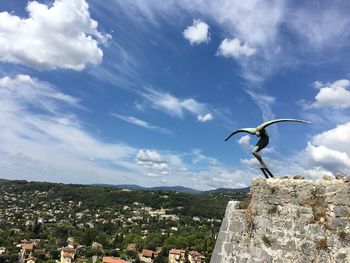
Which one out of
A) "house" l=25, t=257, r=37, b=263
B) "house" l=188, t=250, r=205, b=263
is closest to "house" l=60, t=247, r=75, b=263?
"house" l=25, t=257, r=37, b=263

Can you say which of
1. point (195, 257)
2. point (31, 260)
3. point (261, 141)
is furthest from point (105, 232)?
point (261, 141)

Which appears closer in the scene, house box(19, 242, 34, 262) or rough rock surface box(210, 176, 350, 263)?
rough rock surface box(210, 176, 350, 263)

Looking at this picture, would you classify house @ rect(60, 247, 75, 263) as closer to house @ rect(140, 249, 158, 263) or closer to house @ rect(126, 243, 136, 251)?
house @ rect(126, 243, 136, 251)

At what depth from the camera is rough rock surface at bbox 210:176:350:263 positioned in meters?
5.87

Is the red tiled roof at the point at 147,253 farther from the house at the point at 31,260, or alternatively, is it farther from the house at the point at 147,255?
the house at the point at 31,260

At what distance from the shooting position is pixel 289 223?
629cm

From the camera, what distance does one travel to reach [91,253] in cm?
12581

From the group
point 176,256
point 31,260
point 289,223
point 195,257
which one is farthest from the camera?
point 176,256

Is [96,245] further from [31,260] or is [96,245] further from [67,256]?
[31,260]

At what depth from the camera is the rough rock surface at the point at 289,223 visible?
19.2 feet

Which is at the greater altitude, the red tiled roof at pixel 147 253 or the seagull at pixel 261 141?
the seagull at pixel 261 141

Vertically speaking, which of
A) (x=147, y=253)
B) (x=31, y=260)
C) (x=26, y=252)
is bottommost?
(x=31, y=260)

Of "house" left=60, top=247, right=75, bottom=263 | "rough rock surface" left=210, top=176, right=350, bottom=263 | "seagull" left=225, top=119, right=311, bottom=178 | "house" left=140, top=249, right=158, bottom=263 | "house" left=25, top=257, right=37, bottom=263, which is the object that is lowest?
"house" left=25, top=257, right=37, bottom=263

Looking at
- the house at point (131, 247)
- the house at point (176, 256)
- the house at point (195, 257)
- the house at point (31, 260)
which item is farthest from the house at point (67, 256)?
the house at point (195, 257)
